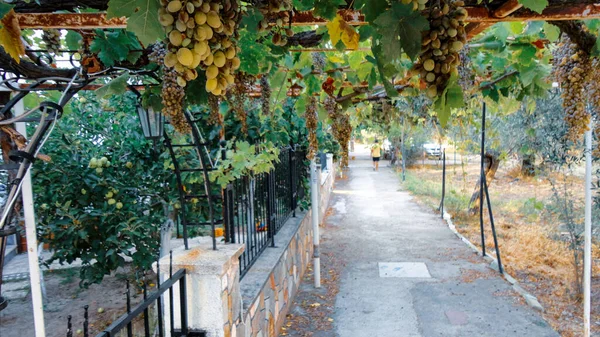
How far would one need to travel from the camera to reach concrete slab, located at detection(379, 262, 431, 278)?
614cm

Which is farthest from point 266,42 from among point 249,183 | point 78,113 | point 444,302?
point 444,302

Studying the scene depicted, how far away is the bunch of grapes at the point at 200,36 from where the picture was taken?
0.91 meters

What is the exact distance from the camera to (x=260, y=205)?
15.5 ft

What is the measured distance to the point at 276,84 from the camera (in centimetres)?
399

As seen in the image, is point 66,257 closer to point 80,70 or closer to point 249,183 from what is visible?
point 249,183

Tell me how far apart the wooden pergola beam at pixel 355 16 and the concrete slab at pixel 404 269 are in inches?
193

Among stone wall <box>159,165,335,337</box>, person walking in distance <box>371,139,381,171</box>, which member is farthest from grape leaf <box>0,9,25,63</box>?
person walking in distance <box>371,139,381,171</box>

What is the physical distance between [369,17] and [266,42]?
1221 millimetres

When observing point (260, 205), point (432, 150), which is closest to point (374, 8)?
point (260, 205)

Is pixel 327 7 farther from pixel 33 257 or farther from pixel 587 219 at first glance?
pixel 587 219

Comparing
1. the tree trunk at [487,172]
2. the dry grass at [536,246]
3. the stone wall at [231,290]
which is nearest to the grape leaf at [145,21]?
the stone wall at [231,290]

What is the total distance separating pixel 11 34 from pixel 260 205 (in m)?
3.42

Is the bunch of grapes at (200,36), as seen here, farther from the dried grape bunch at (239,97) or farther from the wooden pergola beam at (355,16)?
the dried grape bunch at (239,97)

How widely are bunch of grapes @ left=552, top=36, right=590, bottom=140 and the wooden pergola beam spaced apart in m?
0.59
